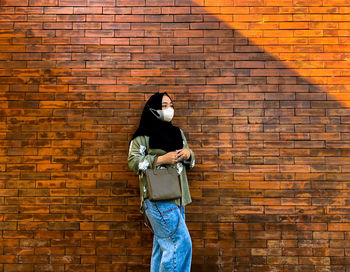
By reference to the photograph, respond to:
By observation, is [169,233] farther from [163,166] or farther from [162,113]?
[162,113]

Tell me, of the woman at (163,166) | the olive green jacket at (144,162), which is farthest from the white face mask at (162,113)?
the olive green jacket at (144,162)

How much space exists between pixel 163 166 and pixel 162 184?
223 mm

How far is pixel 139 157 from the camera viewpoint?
2900 mm

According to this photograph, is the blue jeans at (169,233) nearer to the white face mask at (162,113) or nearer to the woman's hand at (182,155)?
the woman's hand at (182,155)

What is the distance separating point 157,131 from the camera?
2961mm

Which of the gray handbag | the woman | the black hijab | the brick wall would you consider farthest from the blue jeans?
the brick wall

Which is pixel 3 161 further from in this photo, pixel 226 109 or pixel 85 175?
pixel 226 109

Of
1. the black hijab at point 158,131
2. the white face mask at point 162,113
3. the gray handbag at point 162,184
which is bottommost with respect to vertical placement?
the gray handbag at point 162,184

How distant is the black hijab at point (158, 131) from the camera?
295cm

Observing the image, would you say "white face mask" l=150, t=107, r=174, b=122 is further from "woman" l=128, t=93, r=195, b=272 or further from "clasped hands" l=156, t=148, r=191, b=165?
"clasped hands" l=156, t=148, r=191, b=165

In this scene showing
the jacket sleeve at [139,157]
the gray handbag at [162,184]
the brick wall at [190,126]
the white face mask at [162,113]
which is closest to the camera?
the gray handbag at [162,184]

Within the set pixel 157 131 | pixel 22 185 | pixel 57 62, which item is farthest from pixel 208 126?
pixel 22 185

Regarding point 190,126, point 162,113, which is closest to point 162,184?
point 162,113

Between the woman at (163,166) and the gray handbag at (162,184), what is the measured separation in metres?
0.09
